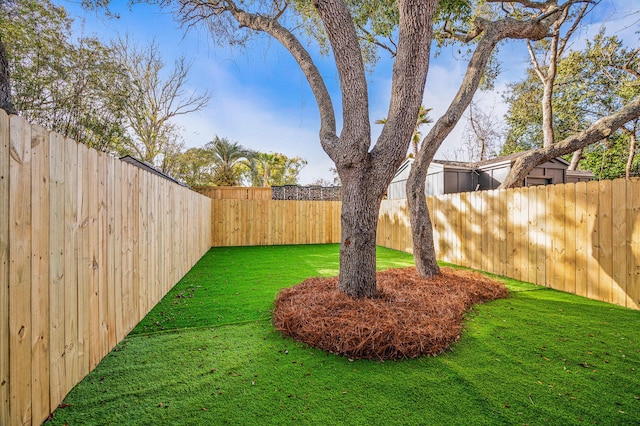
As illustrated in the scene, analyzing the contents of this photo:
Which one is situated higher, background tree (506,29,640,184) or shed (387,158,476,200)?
background tree (506,29,640,184)

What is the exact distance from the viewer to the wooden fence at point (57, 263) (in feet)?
3.74

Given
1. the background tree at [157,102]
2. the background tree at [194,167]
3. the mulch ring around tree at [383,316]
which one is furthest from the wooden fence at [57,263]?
the background tree at [194,167]

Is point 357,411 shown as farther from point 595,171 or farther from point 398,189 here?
point 595,171

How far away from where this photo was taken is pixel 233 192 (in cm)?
1225

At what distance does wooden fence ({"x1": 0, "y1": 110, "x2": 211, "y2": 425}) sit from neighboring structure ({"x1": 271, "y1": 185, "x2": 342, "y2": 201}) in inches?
410

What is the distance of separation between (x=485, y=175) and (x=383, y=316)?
11.0 m

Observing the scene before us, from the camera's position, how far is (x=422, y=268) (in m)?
4.03

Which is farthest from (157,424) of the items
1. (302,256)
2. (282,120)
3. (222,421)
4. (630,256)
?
(282,120)

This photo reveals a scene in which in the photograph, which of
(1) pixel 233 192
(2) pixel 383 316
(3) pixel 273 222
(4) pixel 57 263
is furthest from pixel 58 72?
(2) pixel 383 316

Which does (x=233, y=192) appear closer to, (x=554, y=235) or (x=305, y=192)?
(x=305, y=192)

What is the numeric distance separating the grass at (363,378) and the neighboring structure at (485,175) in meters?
8.73

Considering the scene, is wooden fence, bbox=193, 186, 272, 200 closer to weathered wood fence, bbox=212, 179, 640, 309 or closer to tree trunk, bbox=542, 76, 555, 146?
weathered wood fence, bbox=212, 179, 640, 309

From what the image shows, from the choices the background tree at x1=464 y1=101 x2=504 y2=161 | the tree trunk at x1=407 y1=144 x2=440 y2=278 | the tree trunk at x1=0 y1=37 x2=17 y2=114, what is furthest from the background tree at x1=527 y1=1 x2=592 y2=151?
the tree trunk at x1=0 y1=37 x2=17 y2=114

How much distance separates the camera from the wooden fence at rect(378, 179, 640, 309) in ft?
10.1
